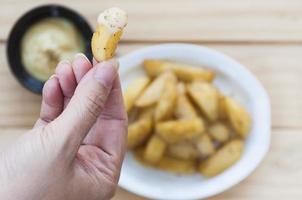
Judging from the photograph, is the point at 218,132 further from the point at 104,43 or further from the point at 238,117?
the point at 104,43

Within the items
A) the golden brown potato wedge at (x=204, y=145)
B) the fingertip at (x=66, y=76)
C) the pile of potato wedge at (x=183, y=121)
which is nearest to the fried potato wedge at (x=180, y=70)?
the pile of potato wedge at (x=183, y=121)

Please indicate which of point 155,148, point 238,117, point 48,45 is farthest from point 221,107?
point 48,45

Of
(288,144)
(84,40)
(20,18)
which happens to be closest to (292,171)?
(288,144)

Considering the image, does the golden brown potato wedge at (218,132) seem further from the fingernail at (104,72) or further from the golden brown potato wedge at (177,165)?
the fingernail at (104,72)

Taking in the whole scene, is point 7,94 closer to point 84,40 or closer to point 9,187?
point 84,40

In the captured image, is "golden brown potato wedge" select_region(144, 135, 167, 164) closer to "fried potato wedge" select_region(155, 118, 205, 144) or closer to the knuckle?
"fried potato wedge" select_region(155, 118, 205, 144)

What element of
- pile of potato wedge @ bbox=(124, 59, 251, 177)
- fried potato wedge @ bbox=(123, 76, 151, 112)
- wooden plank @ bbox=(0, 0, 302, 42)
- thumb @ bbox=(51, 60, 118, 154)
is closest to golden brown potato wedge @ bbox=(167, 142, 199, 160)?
pile of potato wedge @ bbox=(124, 59, 251, 177)
